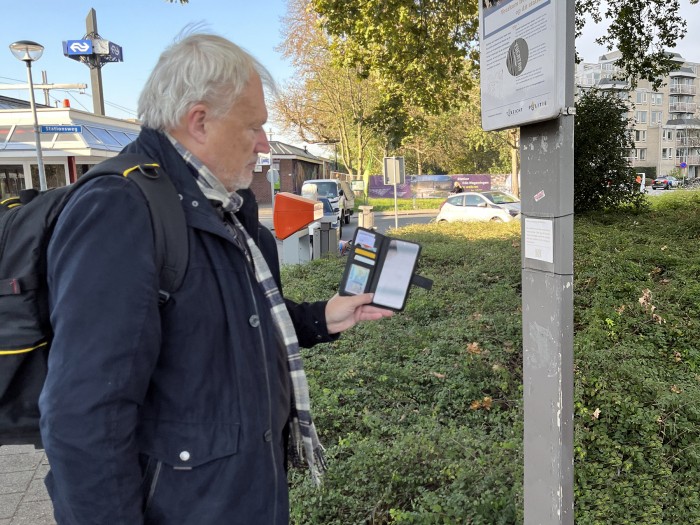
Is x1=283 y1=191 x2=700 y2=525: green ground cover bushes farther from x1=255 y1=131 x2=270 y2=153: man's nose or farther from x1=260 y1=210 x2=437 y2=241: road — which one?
x1=260 y1=210 x2=437 y2=241: road

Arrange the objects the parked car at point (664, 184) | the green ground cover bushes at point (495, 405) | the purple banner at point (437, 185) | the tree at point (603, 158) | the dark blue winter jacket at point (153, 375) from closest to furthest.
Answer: the dark blue winter jacket at point (153, 375)
the green ground cover bushes at point (495, 405)
the tree at point (603, 158)
the purple banner at point (437, 185)
the parked car at point (664, 184)

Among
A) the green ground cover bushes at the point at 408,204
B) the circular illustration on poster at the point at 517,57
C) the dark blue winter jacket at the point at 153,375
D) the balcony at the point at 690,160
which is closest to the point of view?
the dark blue winter jacket at the point at 153,375

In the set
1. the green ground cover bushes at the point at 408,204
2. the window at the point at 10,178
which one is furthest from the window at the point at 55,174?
the green ground cover bushes at the point at 408,204

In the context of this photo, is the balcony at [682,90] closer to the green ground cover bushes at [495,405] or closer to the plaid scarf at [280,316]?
the green ground cover bushes at [495,405]

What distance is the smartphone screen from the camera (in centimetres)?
193

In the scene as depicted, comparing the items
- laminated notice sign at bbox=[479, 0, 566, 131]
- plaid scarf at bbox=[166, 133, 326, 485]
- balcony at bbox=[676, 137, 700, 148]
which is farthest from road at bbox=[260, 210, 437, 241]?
balcony at bbox=[676, 137, 700, 148]

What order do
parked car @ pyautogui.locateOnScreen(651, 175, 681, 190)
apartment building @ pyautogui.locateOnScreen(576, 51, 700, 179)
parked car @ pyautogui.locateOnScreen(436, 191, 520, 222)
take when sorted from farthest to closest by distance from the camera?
apartment building @ pyautogui.locateOnScreen(576, 51, 700, 179) < parked car @ pyautogui.locateOnScreen(651, 175, 681, 190) < parked car @ pyautogui.locateOnScreen(436, 191, 520, 222)

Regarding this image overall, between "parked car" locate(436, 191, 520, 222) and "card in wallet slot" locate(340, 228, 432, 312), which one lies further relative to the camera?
"parked car" locate(436, 191, 520, 222)

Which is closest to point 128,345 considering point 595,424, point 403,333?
point 595,424

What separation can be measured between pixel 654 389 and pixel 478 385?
116 centimetres

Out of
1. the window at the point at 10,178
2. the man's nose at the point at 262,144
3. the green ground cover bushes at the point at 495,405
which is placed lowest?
the green ground cover bushes at the point at 495,405

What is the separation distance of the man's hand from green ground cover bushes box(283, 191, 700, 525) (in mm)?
1126

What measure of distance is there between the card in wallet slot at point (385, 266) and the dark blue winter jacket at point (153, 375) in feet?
1.65

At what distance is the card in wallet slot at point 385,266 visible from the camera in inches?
76.0
